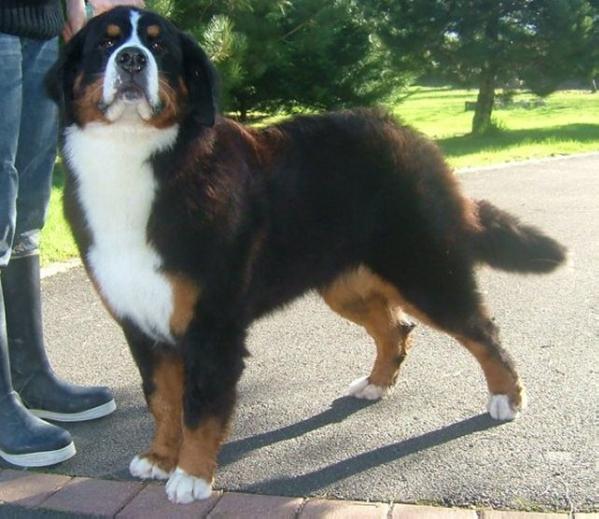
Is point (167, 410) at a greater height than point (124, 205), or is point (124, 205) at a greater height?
point (124, 205)

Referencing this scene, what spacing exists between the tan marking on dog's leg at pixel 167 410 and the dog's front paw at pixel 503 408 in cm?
142

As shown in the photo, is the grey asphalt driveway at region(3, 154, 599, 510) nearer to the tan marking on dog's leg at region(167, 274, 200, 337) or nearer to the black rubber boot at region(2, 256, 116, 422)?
the black rubber boot at region(2, 256, 116, 422)

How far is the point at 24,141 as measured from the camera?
3553 millimetres

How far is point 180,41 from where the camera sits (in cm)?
314

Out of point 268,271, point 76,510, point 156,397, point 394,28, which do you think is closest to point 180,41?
point 268,271

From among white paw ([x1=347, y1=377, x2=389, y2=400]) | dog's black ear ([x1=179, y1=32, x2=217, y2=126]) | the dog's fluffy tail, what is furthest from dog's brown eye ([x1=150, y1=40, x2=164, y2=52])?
white paw ([x1=347, y1=377, x2=389, y2=400])

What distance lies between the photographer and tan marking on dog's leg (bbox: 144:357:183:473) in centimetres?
327

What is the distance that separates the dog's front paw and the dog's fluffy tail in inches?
26.7

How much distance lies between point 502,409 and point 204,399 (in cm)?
142

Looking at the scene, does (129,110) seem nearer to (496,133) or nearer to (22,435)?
(22,435)

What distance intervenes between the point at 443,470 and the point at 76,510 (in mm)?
1413

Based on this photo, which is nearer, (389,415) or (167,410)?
(167,410)

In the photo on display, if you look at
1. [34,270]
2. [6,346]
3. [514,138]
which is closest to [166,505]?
[6,346]

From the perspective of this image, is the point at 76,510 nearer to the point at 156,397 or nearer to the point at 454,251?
the point at 156,397
